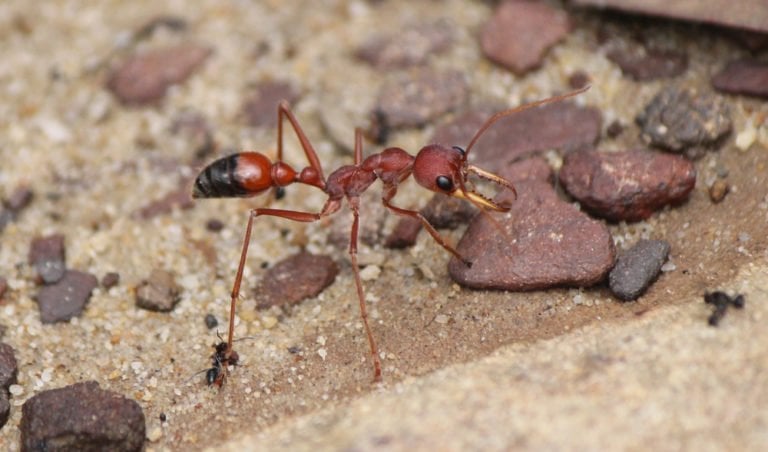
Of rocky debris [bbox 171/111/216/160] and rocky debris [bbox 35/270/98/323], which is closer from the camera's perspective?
rocky debris [bbox 35/270/98/323]

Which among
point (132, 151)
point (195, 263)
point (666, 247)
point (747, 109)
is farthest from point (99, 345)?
point (747, 109)

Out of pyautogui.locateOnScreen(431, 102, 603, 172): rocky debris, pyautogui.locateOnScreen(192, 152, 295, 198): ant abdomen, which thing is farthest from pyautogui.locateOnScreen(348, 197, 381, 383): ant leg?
pyautogui.locateOnScreen(431, 102, 603, 172): rocky debris

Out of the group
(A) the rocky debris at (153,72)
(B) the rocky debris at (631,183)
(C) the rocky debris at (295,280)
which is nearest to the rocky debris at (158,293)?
(C) the rocky debris at (295,280)

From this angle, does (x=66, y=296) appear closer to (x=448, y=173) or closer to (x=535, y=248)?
(x=448, y=173)

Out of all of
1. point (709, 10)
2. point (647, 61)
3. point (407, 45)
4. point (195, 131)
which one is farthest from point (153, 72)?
point (709, 10)

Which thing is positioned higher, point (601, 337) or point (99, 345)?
point (601, 337)

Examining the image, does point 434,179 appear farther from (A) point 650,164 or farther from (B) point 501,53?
(B) point 501,53

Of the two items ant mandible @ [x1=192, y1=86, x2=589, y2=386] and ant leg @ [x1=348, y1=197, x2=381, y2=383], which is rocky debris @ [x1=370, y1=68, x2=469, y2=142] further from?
ant leg @ [x1=348, y1=197, x2=381, y2=383]
